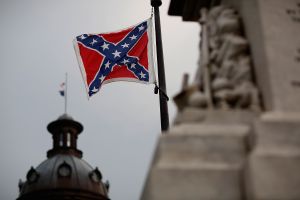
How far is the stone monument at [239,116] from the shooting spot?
450 centimetres

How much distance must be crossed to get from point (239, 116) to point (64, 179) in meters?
51.2

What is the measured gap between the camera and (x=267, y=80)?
511cm

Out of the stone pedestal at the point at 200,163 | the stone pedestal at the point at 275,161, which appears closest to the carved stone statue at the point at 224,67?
the stone pedestal at the point at 200,163

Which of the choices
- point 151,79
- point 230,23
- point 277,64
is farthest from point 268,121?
point 151,79

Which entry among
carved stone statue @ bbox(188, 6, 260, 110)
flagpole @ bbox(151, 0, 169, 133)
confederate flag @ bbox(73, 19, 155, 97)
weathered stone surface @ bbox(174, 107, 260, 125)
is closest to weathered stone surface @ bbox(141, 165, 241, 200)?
weathered stone surface @ bbox(174, 107, 260, 125)

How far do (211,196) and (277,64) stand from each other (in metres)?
1.32

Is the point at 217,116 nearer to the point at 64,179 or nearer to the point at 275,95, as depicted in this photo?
the point at 275,95

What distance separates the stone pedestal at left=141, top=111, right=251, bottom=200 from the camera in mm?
4539

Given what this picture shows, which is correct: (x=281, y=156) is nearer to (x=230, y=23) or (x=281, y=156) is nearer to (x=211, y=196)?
(x=211, y=196)

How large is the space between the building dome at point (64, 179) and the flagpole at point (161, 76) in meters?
41.9

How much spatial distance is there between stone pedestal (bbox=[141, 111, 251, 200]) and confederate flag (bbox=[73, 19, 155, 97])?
803 centimetres

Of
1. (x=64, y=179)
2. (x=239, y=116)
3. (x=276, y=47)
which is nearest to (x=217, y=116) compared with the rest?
(x=239, y=116)

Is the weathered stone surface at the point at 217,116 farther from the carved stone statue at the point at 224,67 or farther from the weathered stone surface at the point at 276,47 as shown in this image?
the weathered stone surface at the point at 276,47

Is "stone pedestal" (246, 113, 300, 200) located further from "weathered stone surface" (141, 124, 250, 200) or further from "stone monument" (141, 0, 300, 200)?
"weathered stone surface" (141, 124, 250, 200)
